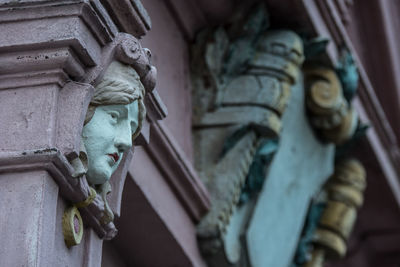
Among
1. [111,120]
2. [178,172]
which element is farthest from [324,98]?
[111,120]

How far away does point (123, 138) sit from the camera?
3695mm

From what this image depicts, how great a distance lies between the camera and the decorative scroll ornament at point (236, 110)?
5574mm

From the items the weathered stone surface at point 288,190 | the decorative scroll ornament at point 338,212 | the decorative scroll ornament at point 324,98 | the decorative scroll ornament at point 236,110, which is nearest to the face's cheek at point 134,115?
the decorative scroll ornament at point 236,110

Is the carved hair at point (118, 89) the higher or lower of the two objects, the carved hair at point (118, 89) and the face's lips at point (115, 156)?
the higher

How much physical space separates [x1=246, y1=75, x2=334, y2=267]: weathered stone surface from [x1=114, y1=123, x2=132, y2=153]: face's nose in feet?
6.89

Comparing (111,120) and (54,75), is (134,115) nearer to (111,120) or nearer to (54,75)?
(111,120)

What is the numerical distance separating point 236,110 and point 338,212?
142cm

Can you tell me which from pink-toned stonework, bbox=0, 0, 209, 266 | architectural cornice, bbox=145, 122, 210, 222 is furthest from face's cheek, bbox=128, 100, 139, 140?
architectural cornice, bbox=145, 122, 210, 222

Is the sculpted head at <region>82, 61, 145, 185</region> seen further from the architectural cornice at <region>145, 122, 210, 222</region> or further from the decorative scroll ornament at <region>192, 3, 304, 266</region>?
the decorative scroll ornament at <region>192, 3, 304, 266</region>

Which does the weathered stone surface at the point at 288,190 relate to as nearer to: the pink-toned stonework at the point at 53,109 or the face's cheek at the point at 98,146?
the pink-toned stonework at the point at 53,109

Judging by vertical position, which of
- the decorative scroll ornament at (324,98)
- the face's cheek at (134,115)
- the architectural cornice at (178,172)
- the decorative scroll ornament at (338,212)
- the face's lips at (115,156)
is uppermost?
the decorative scroll ornament at (324,98)

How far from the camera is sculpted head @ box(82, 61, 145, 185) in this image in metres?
3.64

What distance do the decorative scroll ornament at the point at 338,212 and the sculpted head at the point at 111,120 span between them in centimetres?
317

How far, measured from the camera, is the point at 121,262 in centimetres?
522
